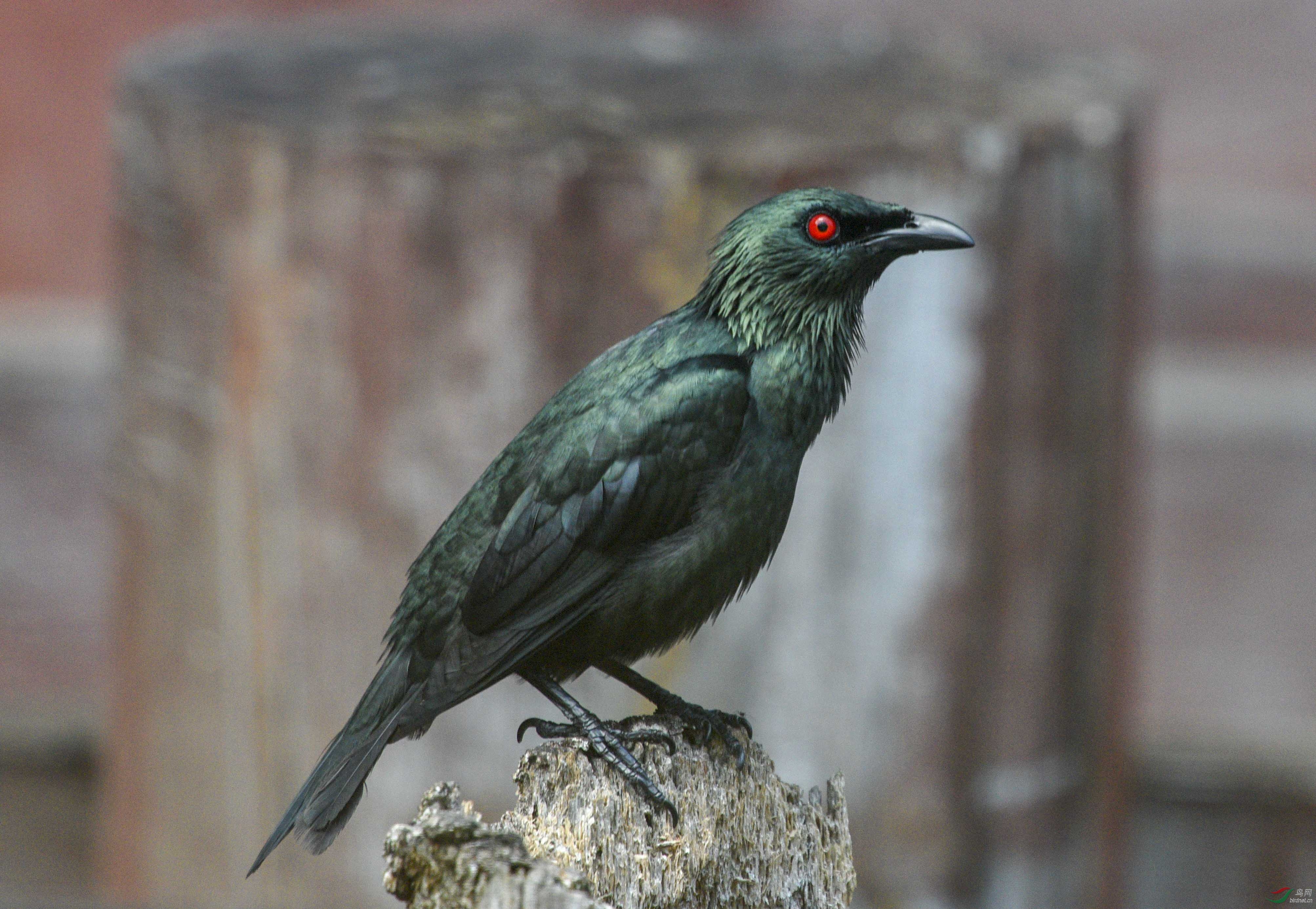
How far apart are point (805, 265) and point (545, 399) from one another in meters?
3.06

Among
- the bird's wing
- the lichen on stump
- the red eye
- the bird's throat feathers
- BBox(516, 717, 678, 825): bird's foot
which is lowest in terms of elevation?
the lichen on stump

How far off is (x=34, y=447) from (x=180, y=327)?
21.0 feet

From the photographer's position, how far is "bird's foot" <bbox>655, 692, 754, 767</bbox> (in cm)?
330

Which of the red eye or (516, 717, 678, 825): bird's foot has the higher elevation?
the red eye

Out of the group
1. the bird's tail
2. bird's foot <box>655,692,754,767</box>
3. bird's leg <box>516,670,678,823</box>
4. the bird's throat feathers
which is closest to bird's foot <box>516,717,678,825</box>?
bird's leg <box>516,670,678,823</box>

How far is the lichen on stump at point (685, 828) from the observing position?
115 inches

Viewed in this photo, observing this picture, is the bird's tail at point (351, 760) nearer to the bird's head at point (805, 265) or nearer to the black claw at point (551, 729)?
the black claw at point (551, 729)

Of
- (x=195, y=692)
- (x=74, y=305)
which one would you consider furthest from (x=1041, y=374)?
(x=74, y=305)

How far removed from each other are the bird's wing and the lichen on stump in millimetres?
267

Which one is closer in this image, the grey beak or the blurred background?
the grey beak

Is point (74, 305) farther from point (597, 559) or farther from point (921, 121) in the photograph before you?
point (597, 559)

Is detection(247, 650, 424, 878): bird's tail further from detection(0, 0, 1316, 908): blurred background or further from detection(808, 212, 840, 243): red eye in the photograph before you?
detection(0, 0, 1316, 908): blurred background

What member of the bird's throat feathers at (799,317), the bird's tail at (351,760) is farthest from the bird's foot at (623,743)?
the bird's throat feathers at (799,317)

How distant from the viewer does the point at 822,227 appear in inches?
122
